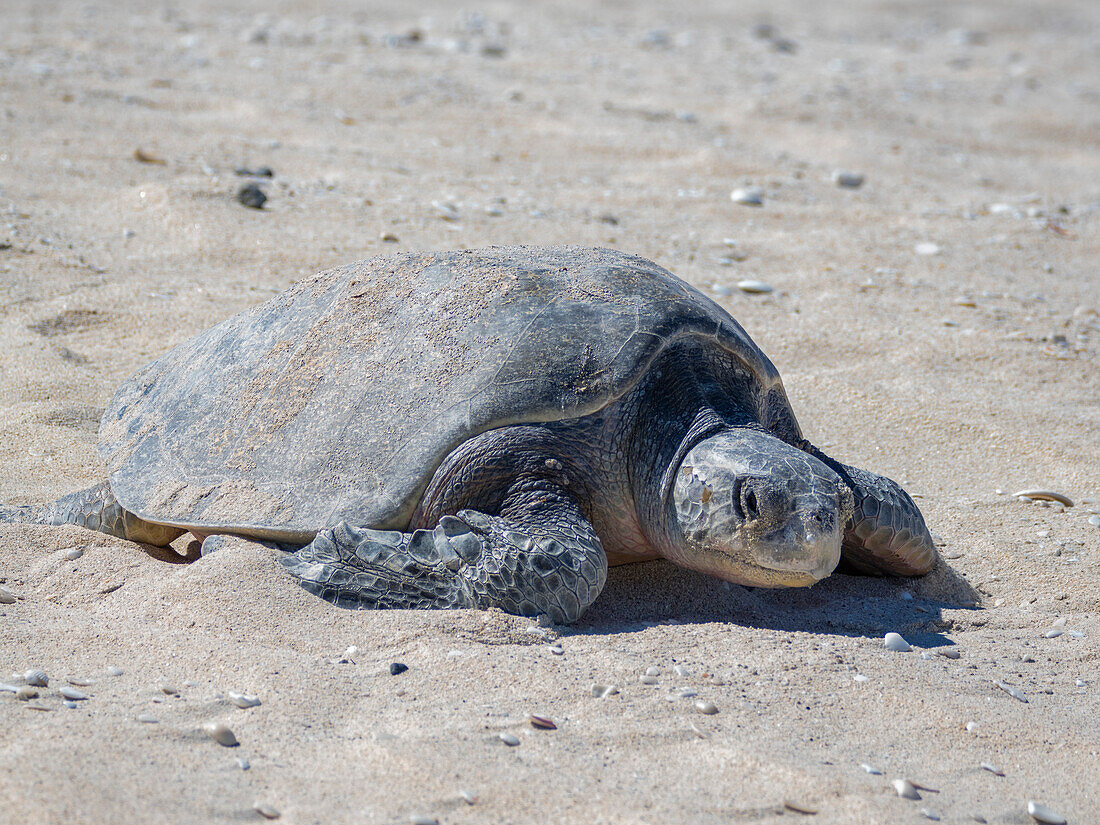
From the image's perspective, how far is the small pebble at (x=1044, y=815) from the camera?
2.00 metres

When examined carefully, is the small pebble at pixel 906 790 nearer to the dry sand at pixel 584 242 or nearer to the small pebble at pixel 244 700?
the dry sand at pixel 584 242

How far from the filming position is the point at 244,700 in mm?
2158

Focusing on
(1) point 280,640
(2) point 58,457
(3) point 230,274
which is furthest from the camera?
(3) point 230,274

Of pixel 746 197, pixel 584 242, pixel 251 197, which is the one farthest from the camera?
pixel 746 197

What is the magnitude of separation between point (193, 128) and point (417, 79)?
2.58 meters

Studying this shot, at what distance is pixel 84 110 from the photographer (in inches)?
301

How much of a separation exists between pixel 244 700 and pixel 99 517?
4.90ft

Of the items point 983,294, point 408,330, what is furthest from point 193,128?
point 983,294

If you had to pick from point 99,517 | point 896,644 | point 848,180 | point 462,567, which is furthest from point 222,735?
point 848,180

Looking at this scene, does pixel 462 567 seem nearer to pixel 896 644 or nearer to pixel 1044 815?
pixel 896 644

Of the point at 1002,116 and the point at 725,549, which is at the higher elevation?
the point at 1002,116

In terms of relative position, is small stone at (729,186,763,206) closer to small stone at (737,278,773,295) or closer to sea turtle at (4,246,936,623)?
small stone at (737,278,773,295)

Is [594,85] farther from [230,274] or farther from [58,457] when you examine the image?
[58,457]

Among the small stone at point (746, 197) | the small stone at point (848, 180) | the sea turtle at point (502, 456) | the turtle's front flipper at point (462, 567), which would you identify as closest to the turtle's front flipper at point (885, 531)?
the sea turtle at point (502, 456)
